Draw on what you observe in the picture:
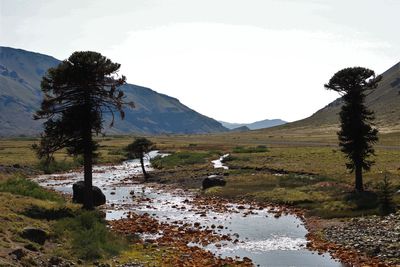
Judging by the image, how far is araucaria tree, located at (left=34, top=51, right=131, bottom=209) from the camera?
35844 millimetres

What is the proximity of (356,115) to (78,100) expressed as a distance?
2888 centimetres

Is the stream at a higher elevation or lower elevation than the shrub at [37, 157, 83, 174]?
lower

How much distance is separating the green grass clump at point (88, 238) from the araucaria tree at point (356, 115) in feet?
91.5

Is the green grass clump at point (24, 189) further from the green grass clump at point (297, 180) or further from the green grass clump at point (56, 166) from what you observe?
the green grass clump at point (56, 166)

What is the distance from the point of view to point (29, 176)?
76.2 meters

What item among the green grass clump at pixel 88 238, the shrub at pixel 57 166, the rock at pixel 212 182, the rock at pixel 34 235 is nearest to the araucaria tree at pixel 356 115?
the rock at pixel 212 182

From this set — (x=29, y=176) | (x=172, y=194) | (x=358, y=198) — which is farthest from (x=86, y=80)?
(x=29, y=176)

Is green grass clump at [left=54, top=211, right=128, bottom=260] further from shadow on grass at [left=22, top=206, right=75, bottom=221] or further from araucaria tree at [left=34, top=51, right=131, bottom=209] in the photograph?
araucaria tree at [left=34, top=51, right=131, bottom=209]

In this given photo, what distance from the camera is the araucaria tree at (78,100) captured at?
118ft

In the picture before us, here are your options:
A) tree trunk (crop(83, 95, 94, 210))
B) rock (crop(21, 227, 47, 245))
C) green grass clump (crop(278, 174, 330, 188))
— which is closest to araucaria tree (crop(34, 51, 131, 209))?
tree trunk (crop(83, 95, 94, 210))

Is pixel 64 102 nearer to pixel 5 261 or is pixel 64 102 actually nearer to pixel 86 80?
pixel 86 80

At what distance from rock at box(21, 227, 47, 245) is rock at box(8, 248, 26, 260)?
3.46 meters

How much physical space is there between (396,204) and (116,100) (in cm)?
2572

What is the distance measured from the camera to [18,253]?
65.1 ft
